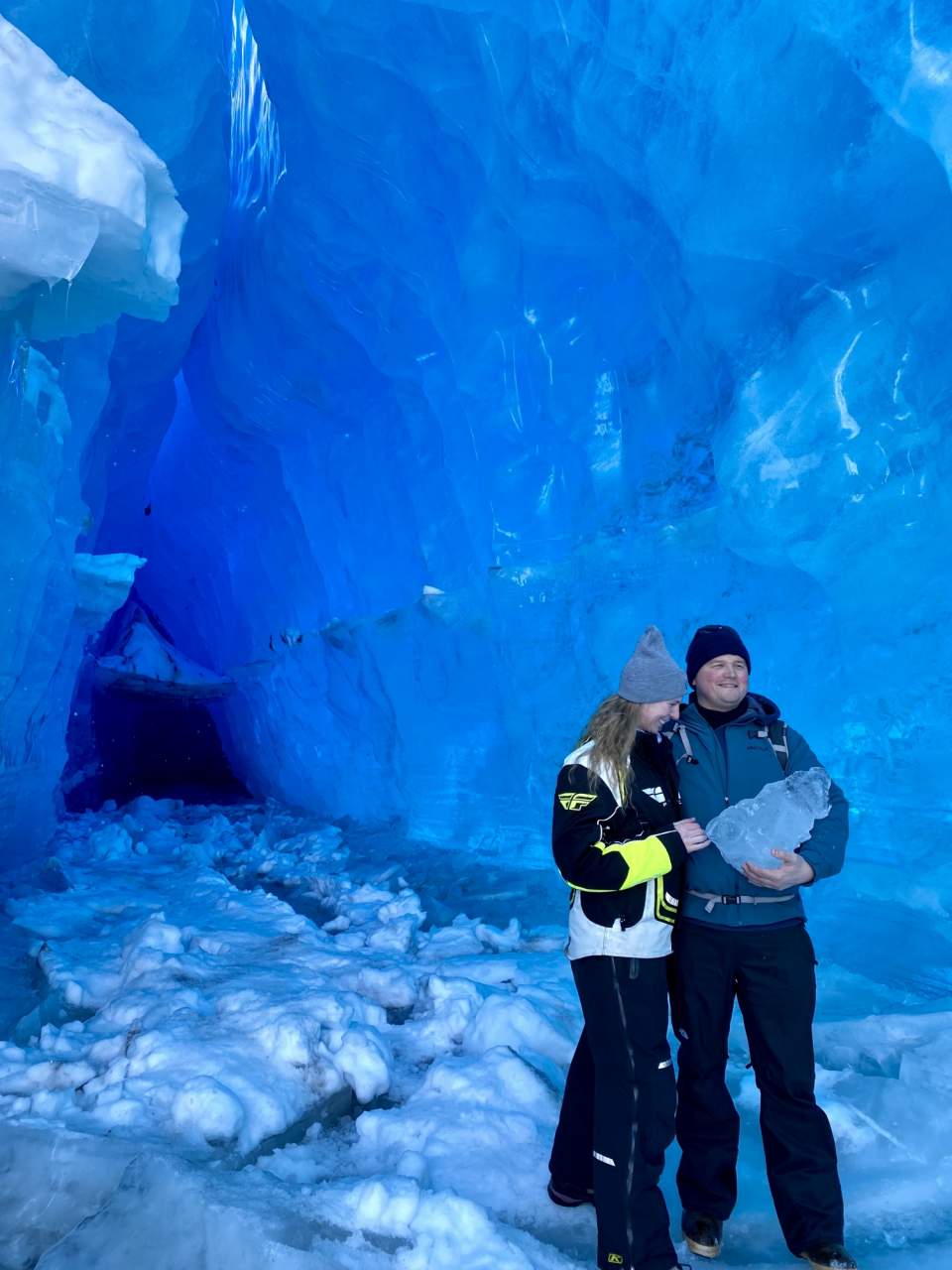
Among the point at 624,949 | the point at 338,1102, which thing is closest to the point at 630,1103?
the point at 624,949

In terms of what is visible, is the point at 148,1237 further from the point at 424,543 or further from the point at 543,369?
the point at 424,543

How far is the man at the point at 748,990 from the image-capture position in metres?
1.79

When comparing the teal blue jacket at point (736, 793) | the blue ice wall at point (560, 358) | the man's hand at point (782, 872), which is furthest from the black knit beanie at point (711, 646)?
the blue ice wall at point (560, 358)

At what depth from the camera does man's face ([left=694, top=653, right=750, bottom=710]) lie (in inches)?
80.0

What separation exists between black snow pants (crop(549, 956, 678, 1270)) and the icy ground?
8.4 inches

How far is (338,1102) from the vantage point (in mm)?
2623

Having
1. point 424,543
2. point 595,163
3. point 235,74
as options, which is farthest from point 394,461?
point 235,74

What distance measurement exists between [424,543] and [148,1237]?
19.1 ft

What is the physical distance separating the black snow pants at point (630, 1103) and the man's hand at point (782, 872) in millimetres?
271

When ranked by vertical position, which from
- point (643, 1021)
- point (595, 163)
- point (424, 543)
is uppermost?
point (595, 163)

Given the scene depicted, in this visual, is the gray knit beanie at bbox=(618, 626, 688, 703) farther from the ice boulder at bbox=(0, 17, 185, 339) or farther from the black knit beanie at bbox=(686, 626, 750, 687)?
the ice boulder at bbox=(0, 17, 185, 339)

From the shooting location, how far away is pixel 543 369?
5.63 m

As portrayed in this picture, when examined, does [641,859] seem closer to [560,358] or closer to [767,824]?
[767,824]

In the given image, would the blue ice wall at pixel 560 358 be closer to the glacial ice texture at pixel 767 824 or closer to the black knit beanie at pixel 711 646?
the black knit beanie at pixel 711 646
